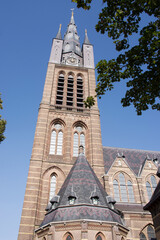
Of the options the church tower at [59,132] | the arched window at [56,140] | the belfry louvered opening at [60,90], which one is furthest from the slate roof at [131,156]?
the belfry louvered opening at [60,90]

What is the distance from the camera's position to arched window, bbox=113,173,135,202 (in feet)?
69.9

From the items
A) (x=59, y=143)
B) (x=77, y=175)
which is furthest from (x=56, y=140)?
(x=77, y=175)

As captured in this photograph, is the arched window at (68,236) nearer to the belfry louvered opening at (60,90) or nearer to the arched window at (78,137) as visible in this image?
the arched window at (78,137)

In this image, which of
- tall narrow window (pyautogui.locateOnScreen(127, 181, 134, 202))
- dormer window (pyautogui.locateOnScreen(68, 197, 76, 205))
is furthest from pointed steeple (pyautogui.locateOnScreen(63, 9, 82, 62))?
dormer window (pyautogui.locateOnScreen(68, 197, 76, 205))

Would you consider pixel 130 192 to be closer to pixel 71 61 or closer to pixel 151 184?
pixel 151 184

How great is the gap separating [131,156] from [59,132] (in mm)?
10101

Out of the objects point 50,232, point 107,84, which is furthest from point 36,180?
point 107,84

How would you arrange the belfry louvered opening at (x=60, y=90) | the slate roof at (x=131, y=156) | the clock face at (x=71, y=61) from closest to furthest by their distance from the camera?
the slate roof at (x=131, y=156)
the belfry louvered opening at (x=60, y=90)
the clock face at (x=71, y=61)

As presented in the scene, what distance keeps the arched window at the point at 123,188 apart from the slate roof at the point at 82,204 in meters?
5.30

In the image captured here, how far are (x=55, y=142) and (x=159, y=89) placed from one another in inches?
672

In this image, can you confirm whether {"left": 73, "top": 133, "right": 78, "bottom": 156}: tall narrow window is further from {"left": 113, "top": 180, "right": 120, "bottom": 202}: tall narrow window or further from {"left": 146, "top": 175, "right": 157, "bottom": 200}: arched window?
{"left": 146, "top": 175, "right": 157, "bottom": 200}: arched window

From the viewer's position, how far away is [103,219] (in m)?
14.1

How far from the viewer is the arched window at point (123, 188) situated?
21.3m

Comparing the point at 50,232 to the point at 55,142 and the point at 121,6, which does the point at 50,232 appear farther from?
the point at 121,6
